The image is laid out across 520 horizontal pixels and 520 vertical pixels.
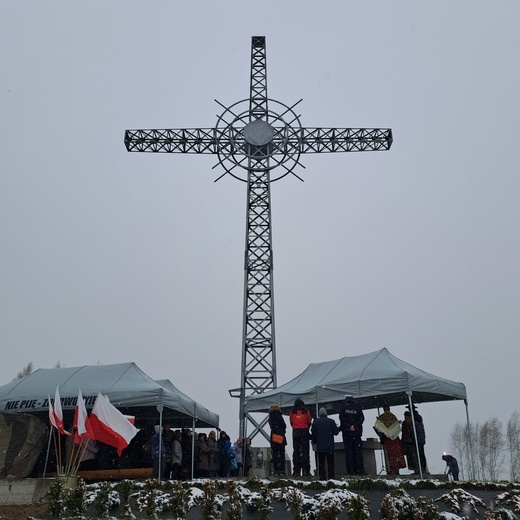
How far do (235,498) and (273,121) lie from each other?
56.6ft

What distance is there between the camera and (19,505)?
11875mm

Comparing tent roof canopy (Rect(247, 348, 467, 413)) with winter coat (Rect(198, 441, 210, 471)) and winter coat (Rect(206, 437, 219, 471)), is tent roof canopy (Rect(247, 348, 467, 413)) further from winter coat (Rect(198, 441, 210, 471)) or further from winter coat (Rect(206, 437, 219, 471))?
winter coat (Rect(198, 441, 210, 471))

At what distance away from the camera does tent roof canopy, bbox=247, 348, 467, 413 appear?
1510cm

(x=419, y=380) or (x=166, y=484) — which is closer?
(x=166, y=484)

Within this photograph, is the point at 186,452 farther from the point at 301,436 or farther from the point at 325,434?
the point at 325,434

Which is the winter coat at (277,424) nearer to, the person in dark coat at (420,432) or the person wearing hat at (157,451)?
the person wearing hat at (157,451)

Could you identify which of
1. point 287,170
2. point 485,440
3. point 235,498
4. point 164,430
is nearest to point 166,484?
point 235,498

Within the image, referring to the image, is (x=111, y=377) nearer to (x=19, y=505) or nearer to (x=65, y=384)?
(x=65, y=384)

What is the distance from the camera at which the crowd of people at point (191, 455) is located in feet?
50.9

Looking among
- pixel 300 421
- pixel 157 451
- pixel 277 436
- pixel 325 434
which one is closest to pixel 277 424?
pixel 277 436

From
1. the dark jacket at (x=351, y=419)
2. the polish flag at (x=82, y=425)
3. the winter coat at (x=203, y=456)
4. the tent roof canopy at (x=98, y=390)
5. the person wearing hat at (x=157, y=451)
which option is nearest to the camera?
the polish flag at (x=82, y=425)

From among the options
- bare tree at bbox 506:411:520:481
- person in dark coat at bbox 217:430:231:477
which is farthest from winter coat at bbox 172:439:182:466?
bare tree at bbox 506:411:520:481

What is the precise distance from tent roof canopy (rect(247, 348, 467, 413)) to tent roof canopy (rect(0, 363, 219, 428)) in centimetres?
221

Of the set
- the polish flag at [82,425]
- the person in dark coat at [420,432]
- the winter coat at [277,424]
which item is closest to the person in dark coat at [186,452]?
the winter coat at [277,424]
